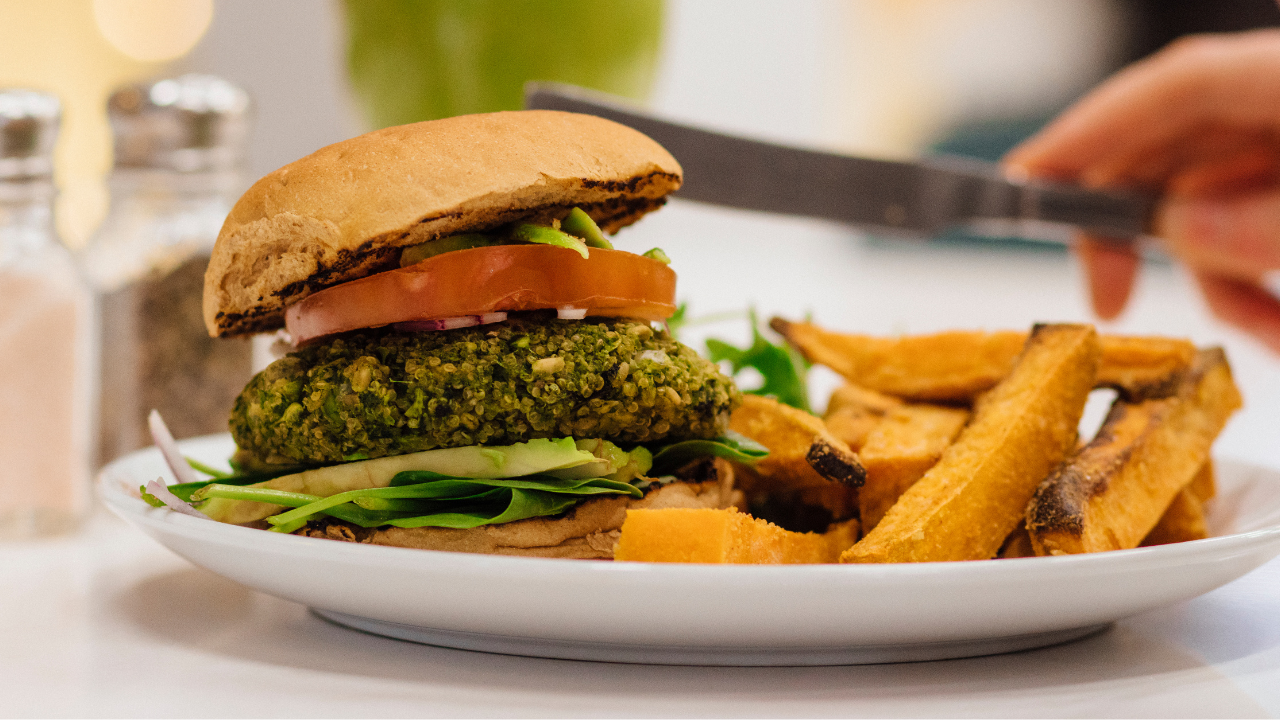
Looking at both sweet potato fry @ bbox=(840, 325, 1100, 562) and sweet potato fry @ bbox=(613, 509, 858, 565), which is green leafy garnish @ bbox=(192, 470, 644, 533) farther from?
sweet potato fry @ bbox=(840, 325, 1100, 562)

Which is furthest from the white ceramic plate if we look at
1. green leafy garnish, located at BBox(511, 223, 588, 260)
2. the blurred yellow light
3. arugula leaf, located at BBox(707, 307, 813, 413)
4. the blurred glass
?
the blurred yellow light

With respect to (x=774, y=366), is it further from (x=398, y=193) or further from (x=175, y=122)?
(x=175, y=122)

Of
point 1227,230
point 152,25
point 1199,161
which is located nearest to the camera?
point 1227,230

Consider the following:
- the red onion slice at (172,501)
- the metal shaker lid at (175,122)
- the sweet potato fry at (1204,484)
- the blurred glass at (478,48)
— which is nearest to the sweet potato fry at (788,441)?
the sweet potato fry at (1204,484)

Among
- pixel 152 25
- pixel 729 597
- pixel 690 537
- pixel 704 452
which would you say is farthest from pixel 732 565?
pixel 152 25

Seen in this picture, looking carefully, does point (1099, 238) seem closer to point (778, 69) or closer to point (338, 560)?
point (778, 69)

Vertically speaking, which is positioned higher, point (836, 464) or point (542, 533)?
point (836, 464)
